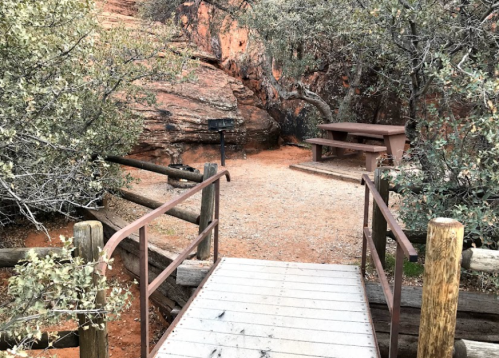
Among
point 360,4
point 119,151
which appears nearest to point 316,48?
point 360,4

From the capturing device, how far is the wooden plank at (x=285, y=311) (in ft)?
9.17

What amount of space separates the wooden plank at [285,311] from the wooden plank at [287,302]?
1.7 inches

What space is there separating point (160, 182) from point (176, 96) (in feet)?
9.94

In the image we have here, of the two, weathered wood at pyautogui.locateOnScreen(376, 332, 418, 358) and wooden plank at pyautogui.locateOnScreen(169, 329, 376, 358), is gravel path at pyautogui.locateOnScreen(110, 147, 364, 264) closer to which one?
weathered wood at pyautogui.locateOnScreen(376, 332, 418, 358)

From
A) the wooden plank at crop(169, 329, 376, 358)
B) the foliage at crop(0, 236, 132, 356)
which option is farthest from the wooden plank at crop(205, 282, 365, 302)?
the foliage at crop(0, 236, 132, 356)

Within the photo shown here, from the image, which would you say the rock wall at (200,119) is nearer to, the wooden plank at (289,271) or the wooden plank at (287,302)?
the wooden plank at (289,271)

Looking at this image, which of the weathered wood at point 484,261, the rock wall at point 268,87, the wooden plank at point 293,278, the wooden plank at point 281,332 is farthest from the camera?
the rock wall at point 268,87

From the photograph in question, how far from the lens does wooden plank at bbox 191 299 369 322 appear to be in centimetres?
279

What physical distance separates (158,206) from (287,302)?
254cm

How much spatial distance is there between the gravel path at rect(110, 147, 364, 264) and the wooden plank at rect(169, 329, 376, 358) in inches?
75.3

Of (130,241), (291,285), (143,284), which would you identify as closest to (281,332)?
(291,285)

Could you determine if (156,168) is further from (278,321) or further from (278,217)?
(278,321)

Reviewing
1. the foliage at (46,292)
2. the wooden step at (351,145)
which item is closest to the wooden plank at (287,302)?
the foliage at (46,292)

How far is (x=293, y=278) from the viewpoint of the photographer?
135 inches
